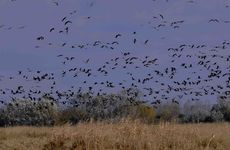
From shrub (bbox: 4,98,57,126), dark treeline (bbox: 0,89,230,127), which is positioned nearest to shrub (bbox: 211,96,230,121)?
dark treeline (bbox: 0,89,230,127)

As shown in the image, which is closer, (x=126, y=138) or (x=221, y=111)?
(x=126, y=138)

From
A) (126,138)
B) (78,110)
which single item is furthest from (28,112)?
(126,138)

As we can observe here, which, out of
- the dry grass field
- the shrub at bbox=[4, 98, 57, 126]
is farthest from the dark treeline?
the dry grass field

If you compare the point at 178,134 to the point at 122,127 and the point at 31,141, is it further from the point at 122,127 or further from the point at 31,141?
the point at 31,141

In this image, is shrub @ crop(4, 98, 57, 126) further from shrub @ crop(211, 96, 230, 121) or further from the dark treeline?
shrub @ crop(211, 96, 230, 121)

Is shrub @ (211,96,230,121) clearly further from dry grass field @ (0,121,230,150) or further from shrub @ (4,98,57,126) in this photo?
dry grass field @ (0,121,230,150)

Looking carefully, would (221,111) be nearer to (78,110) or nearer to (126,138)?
(78,110)

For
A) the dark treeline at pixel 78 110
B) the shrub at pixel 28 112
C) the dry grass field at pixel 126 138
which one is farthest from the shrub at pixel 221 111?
the dry grass field at pixel 126 138

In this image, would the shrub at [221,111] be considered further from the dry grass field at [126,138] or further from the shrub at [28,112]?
the dry grass field at [126,138]

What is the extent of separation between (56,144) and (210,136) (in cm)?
543

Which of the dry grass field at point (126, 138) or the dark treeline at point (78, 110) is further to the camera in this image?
the dark treeline at point (78, 110)

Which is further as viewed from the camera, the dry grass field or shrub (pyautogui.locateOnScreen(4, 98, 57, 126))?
shrub (pyautogui.locateOnScreen(4, 98, 57, 126))

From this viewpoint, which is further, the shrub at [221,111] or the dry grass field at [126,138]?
the shrub at [221,111]

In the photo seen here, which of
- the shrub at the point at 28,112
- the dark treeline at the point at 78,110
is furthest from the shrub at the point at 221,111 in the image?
the shrub at the point at 28,112
